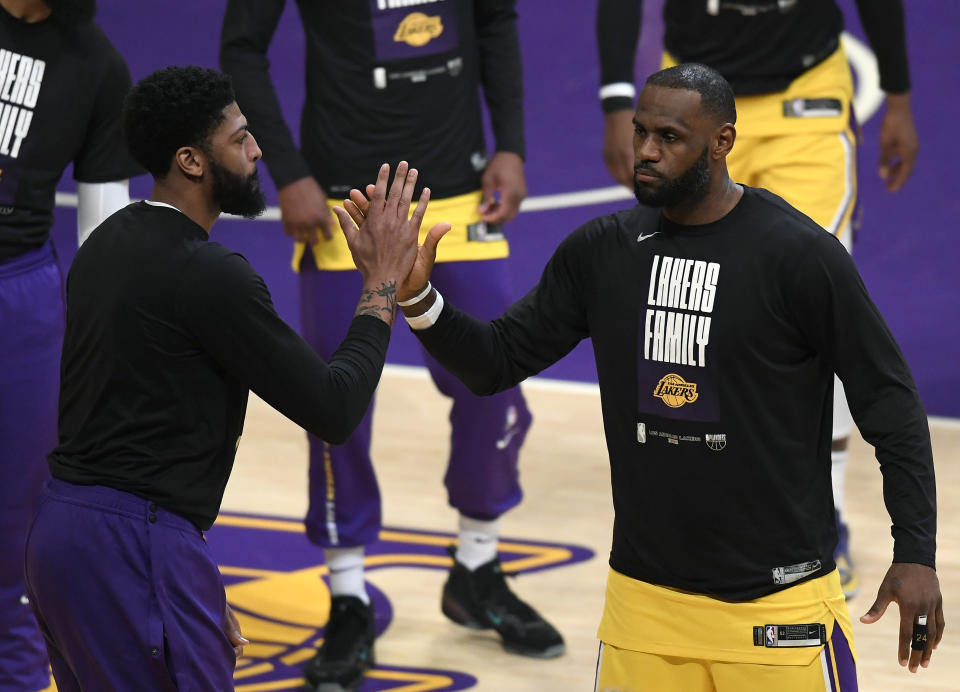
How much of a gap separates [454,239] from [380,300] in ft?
4.98

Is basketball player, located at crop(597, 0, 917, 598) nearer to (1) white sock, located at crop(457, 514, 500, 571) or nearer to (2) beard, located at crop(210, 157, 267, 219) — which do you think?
(1) white sock, located at crop(457, 514, 500, 571)

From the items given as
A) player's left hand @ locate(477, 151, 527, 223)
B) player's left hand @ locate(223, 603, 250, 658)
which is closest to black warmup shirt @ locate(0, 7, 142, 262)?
player's left hand @ locate(477, 151, 527, 223)

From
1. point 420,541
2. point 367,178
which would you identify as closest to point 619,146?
point 367,178

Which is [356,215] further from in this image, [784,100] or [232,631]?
[784,100]

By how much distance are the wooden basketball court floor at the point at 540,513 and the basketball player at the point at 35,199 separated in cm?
110

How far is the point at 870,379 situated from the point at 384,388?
473cm

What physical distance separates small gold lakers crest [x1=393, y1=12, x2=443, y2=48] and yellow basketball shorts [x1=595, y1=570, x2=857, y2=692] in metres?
2.05

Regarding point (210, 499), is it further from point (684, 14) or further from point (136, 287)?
point (684, 14)

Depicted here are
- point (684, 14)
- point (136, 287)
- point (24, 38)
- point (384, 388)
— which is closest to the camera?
point (136, 287)

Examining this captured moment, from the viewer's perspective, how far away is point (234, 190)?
2994mm

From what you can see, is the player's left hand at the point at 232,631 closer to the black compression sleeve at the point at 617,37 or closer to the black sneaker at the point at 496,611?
the black sneaker at the point at 496,611

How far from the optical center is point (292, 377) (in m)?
2.85

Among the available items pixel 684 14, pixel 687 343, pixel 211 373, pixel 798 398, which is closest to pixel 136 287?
pixel 211 373

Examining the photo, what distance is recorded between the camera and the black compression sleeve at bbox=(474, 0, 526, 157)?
4.74m
